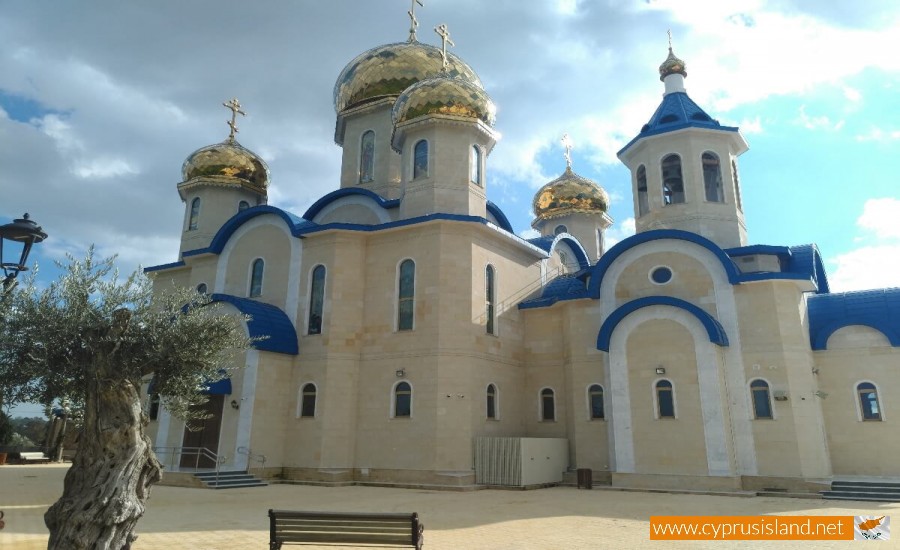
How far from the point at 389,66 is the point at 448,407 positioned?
10988 mm

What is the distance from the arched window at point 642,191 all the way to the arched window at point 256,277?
10428mm

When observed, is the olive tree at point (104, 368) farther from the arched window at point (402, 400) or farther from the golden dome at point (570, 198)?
the golden dome at point (570, 198)

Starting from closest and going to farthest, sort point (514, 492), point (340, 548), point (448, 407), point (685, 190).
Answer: point (340, 548) < point (514, 492) < point (448, 407) < point (685, 190)

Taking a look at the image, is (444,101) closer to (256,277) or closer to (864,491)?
(256,277)

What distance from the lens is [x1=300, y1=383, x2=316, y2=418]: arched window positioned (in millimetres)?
14789

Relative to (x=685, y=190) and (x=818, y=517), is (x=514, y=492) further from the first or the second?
(x=685, y=190)

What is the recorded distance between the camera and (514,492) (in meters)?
12.8

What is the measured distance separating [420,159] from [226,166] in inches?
309

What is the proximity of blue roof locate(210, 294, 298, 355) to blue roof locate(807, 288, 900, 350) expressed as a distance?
12.2 metres

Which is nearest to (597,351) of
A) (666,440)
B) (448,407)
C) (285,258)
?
(666,440)

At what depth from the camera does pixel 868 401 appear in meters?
13.5

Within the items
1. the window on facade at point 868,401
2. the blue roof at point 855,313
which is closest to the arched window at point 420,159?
the blue roof at point 855,313

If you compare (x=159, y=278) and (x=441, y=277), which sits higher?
(x=159, y=278)

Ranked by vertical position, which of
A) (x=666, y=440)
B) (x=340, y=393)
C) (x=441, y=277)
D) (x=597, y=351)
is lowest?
(x=666, y=440)
